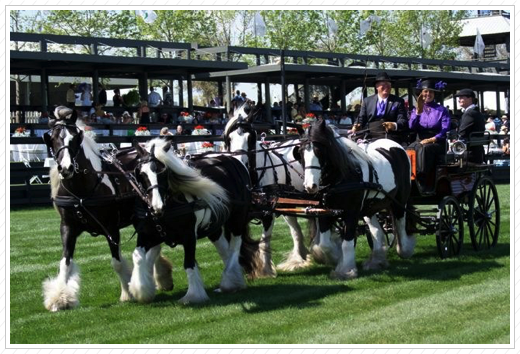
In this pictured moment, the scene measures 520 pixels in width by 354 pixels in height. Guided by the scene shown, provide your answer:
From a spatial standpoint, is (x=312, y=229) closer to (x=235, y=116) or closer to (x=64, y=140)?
(x=235, y=116)

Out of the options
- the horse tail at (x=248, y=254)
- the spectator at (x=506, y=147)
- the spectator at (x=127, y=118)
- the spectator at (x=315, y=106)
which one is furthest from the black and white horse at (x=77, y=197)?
the spectator at (x=315, y=106)

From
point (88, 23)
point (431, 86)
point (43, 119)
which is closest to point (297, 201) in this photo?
point (431, 86)

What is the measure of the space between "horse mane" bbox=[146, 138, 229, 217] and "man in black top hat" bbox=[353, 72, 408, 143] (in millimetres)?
3584

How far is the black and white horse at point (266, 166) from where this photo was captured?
11.7 metres

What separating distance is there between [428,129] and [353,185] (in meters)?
2.47

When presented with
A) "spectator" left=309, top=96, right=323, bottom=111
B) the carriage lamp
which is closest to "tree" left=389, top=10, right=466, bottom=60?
"spectator" left=309, top=96, right=323, bottom=111

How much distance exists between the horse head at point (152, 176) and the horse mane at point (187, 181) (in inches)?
2.0

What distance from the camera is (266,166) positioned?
39.7 ft

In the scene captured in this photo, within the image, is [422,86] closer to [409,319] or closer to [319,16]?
[409,319]

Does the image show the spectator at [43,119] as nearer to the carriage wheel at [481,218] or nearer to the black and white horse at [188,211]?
the carriage wheel at [481,218]

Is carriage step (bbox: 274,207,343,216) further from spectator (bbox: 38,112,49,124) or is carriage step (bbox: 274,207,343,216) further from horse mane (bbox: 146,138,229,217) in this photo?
spectator (bbox: 38,112,49,124)

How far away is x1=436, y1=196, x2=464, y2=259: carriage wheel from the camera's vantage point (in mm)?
12358

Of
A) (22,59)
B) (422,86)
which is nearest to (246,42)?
(22,59)

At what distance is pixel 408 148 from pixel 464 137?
860mm
